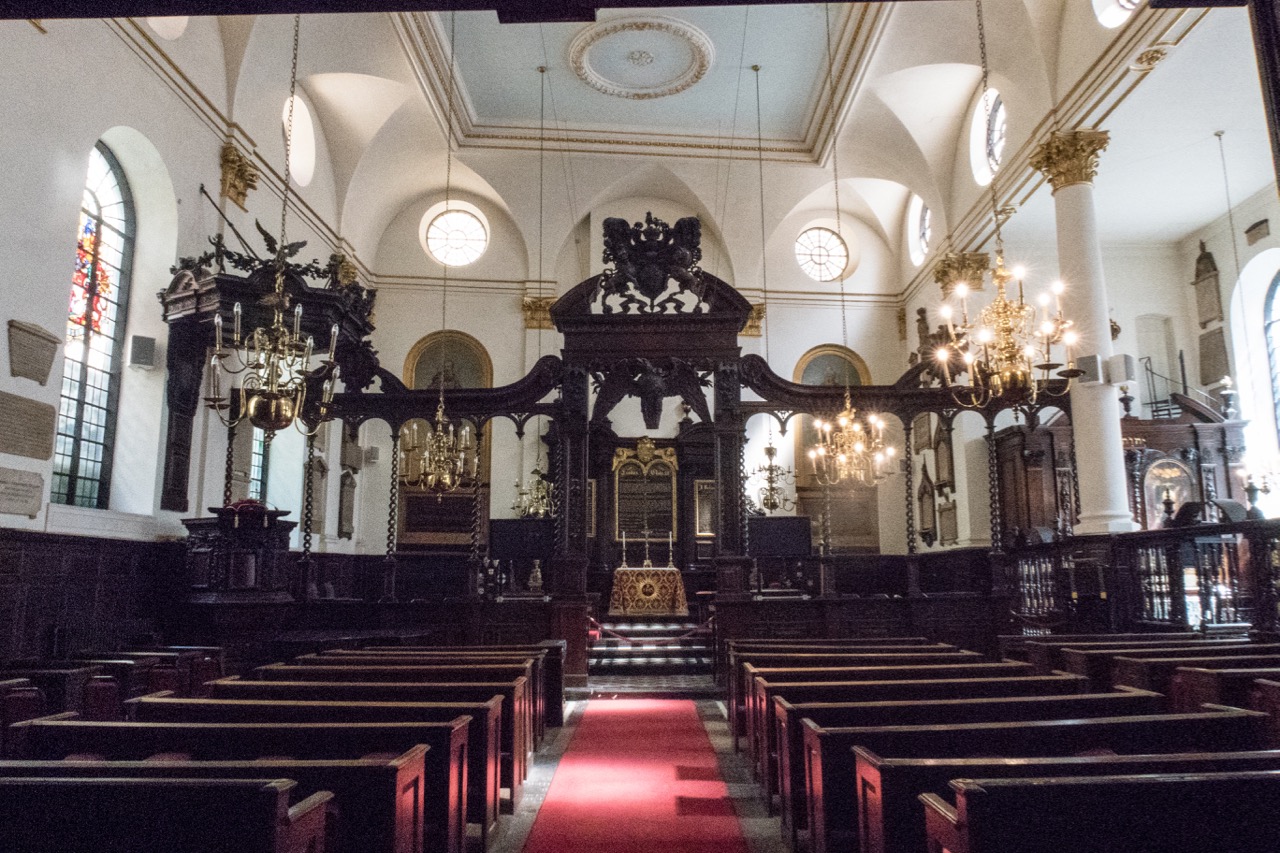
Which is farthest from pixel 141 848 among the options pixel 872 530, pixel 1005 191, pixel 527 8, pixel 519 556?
pixel 872 530

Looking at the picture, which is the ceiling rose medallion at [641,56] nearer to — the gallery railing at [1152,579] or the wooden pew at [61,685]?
the gallery railing at [1152,579]

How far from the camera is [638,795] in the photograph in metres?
4.97

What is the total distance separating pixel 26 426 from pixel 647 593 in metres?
7.62

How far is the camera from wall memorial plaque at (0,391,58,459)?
7.56 metres

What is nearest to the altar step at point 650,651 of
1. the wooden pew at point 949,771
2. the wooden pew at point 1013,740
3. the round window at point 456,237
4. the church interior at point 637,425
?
the church interior at point 637,425

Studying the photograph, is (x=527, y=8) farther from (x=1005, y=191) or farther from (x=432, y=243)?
(x=432, y=243)

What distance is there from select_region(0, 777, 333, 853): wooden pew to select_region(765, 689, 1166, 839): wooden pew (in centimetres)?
224

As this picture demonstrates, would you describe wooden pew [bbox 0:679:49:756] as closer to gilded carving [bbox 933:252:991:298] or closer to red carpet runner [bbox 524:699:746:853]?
red carpet runner [bbox 524:699:746:853]

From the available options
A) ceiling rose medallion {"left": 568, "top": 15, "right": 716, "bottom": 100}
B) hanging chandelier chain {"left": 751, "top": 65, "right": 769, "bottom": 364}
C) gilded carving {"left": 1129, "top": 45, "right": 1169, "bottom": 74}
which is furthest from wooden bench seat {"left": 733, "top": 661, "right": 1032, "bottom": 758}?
hanging chandelier chain {"left": 751, "top": 65, "right": 769, "bottom": 364}

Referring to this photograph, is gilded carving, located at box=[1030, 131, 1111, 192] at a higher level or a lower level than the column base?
higher

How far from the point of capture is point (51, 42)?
26.9ft

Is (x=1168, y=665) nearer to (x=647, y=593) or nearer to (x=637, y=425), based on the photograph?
(x=647, y=593)

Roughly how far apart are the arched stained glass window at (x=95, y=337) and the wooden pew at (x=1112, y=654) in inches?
382

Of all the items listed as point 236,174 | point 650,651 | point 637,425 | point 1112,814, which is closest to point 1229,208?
point 637,425
